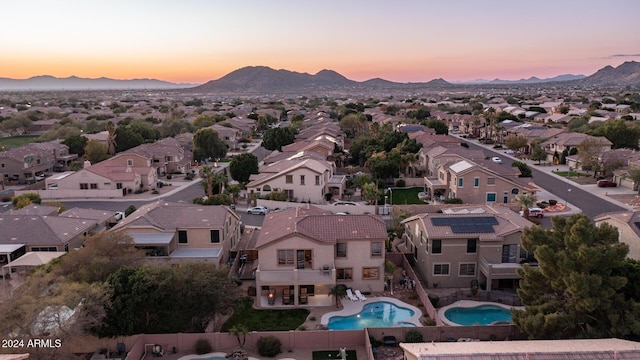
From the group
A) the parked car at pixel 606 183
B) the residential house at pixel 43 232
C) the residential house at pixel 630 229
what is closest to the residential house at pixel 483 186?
the parked car at pixel 606 183

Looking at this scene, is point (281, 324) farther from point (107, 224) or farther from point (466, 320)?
point (107, 224)

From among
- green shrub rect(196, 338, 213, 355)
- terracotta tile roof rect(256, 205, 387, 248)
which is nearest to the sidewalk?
terracotta tile roof rect(256, 205, 387, 248)

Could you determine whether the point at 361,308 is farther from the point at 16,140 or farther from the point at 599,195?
the point at 16,140

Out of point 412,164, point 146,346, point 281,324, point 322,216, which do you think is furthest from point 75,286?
point 412,164

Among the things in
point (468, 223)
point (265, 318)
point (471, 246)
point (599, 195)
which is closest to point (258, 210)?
point (265, 318)

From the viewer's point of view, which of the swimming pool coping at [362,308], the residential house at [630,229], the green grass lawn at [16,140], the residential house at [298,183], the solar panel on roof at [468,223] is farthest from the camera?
the green grass lawn at [16,140]

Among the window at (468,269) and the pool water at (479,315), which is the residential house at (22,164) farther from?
the pool water at (479,315)
